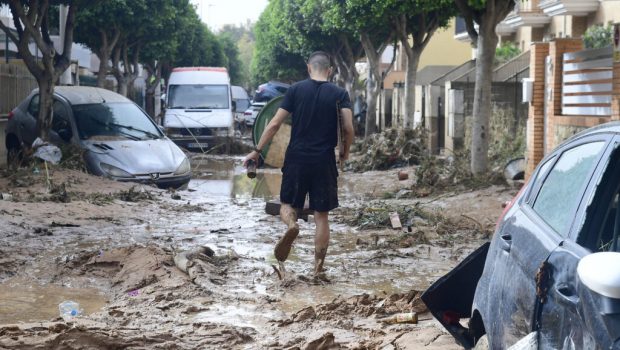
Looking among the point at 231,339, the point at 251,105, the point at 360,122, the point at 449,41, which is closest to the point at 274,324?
the point at 231,339

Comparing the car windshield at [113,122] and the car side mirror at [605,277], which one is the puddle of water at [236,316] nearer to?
the car side mirror at [605,277]

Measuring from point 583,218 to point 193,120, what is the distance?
80.7 ft

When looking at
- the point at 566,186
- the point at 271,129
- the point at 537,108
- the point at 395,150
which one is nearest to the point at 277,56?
the point at 395,150

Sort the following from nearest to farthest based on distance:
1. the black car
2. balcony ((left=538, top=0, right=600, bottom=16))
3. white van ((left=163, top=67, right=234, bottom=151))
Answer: white van ((left=163, top=67, right=234, bottom=151))
balcony ((left=538, top=0, right=600, bottom=16))
the black car

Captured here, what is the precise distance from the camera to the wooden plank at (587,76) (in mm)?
14045

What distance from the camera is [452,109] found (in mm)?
23500

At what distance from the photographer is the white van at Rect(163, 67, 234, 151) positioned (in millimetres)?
27469

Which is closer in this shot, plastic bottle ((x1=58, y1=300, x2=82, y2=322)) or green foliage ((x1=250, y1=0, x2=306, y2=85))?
plastic bottle ((x1=58, y1=300, x2=82, y2=322))

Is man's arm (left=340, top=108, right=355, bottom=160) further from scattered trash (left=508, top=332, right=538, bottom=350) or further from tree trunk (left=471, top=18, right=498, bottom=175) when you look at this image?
tree trunk (left=471, top=18, right=498, bottom=175)

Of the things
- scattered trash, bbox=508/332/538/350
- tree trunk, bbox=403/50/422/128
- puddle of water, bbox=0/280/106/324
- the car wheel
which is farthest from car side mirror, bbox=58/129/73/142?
scattered trash, bbox=508/332/538/350

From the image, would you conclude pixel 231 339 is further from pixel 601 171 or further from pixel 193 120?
pixel 193 120

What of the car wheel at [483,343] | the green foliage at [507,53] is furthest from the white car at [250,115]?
the car wheel at [483,343]

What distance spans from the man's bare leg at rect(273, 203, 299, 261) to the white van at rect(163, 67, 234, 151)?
17.3m

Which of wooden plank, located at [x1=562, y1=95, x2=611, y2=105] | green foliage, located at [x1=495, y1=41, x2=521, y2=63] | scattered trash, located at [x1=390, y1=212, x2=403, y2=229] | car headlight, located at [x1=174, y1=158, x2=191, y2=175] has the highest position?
green foliage, located at [x1=495, y1=41, x2=521, y2=63]
